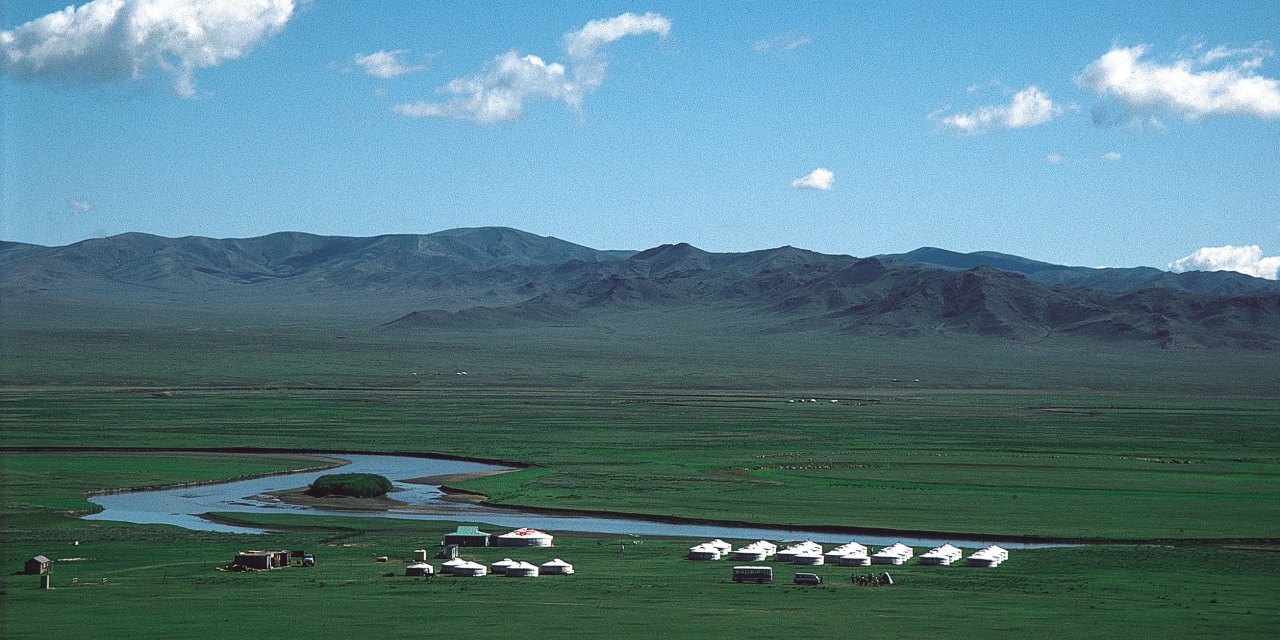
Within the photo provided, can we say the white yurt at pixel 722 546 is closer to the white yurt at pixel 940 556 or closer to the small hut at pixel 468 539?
the white yurt at pixel 940 556

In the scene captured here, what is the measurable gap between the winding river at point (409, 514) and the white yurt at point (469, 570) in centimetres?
1273

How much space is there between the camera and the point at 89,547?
51562 mm

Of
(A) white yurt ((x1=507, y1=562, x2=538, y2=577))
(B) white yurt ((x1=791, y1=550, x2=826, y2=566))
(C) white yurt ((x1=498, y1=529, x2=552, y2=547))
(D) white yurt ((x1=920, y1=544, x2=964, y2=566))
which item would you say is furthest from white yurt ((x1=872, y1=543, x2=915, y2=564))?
(C) white yurt ((x1=498, y1=529, x2=552, y2=547))

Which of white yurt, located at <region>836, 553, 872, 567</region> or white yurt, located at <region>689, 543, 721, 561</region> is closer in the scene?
white yurt, located at <region>836, 553, 872, 567</region>

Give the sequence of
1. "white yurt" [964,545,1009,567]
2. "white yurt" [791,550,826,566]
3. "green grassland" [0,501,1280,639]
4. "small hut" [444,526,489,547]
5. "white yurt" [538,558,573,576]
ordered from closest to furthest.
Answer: "green grassland" [0,501,1280,639] < "white yurt" [538,558,573,576] < "white yurt" [964,545,1009,567] < "white yurt" [791,550,826,566] < "small hut" [444,526,489,547]

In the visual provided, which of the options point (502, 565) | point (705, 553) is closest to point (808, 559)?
point (705, 553)

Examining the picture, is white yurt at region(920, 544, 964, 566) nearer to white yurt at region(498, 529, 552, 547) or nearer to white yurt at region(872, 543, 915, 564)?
white yurt at region(872, 543, 915, 564)

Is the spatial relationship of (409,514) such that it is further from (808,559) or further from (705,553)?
(808,559)

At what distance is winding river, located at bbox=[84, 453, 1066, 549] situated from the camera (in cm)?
5766

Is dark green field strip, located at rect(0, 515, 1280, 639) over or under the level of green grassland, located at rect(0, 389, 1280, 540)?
under

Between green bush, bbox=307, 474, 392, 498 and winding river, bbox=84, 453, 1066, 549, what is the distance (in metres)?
1.41

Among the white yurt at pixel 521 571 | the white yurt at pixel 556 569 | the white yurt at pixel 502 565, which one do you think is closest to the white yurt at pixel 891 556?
the white yurt at pixel 556 569

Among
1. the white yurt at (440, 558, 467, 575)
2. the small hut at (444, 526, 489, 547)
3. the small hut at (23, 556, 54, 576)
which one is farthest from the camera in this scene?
the small hut at (444, 526, 489, 547)

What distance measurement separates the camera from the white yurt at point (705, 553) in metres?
49.5
